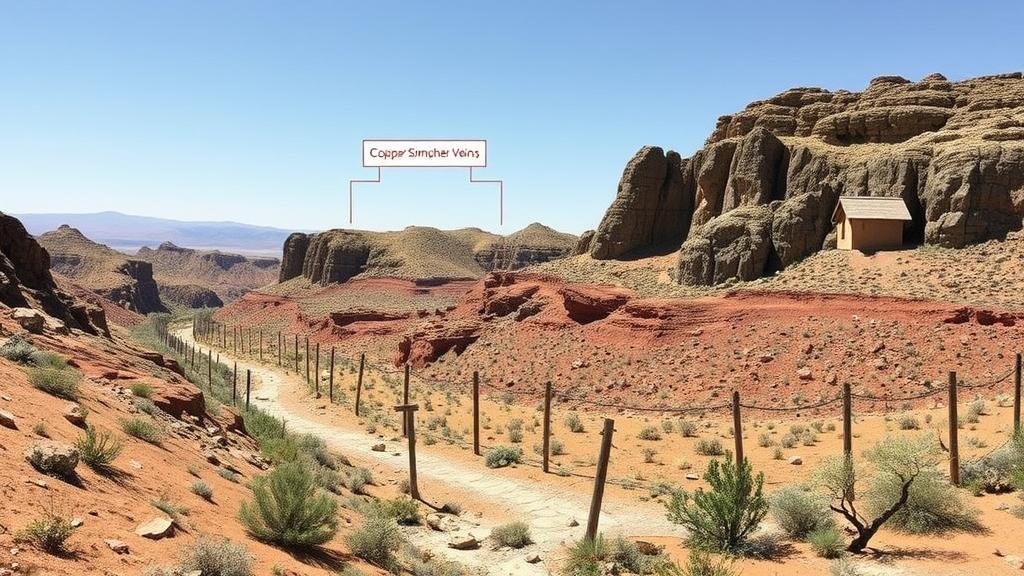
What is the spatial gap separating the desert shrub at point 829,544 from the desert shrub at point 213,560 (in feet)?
27.6

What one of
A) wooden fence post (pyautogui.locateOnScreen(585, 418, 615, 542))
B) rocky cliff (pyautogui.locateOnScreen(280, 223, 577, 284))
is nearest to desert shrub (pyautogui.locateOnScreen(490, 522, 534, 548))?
wooden fence post (pyautogui.locateOnScreen(585, 418, 615, 542))

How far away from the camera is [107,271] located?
113 metres

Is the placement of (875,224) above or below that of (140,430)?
above

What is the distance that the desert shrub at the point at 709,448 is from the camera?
19.2 m

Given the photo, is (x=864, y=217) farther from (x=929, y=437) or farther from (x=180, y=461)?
(x=180, y=461)

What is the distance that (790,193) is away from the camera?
123ft

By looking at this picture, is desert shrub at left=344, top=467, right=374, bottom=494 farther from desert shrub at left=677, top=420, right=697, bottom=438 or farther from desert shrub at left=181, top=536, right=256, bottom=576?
desert shrub at left=677, top=420, right=697, bottom=438

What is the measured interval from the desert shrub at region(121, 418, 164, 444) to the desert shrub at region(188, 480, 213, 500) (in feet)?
5.54

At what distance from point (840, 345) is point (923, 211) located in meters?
12.8

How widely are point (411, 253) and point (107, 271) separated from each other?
2108 inches

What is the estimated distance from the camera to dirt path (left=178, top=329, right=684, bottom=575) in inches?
466

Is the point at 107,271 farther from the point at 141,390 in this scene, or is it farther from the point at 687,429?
the point at 687,429

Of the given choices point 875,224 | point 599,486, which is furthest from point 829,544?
point 875,224

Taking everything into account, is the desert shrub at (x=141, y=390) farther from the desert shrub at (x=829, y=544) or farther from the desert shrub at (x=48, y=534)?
the desert shrub at (x=829, y=544)
